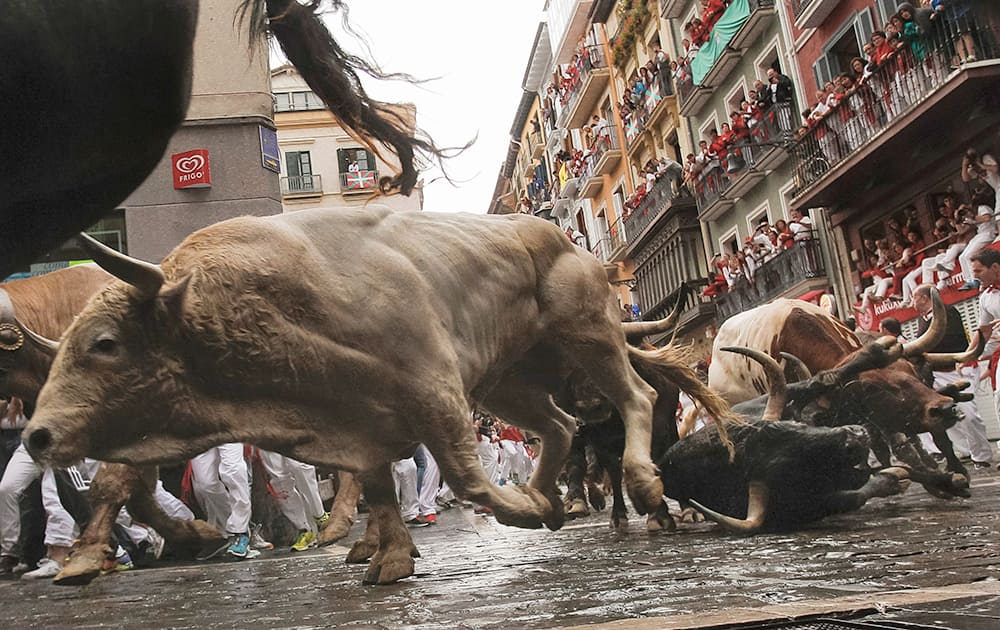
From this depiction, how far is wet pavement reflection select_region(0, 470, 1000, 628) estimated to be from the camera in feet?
10.5

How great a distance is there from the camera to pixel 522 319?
591 cm

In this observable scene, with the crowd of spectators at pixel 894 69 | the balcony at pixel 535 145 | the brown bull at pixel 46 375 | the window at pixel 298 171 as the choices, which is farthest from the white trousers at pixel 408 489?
the balcony at pixel 535 145

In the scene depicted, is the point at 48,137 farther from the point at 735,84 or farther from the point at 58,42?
the point at 735,84

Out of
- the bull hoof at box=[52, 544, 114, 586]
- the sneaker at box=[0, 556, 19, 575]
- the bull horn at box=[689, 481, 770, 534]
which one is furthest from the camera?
the sneaker at box=[0, 556, 19, 575]

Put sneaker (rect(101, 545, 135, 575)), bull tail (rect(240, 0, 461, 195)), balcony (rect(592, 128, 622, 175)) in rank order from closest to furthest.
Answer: bull tail (rect(240, 0, 461, 195)) < sneaker (rect(101, 545, 135, 575)) < balcony (rect(592, 128, 622, 175))

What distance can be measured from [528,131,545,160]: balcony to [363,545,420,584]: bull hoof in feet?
159

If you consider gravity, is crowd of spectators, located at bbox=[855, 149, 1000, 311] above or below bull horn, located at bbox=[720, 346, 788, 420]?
above

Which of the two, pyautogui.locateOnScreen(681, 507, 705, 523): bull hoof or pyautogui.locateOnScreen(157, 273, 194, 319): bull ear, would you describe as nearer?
pyautogui.locateOnScreen(157, 273, 194, 319): bull ear

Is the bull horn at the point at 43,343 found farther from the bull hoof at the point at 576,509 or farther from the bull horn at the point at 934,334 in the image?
the bull horn at the point at 934,334

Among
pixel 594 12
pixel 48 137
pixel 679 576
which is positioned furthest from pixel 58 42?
pixel 594 12

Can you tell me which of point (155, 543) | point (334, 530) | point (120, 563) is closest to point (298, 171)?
point (334, 530)

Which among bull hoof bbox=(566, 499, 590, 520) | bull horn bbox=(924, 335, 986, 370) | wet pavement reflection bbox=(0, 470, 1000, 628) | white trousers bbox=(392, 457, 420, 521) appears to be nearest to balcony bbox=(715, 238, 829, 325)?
white trousers bbox=(392, 457, 420, 521)

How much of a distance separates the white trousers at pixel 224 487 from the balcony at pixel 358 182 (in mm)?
4789

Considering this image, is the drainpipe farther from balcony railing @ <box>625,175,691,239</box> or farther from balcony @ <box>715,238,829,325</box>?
balcony @ <box>715,238,829,325</box>
